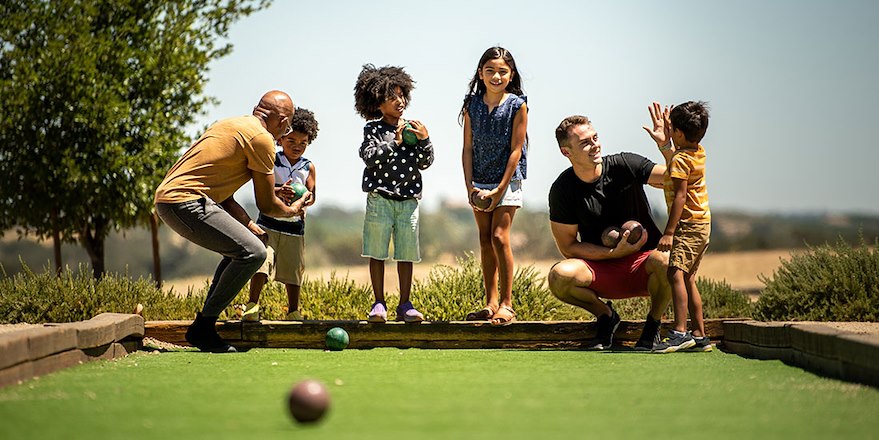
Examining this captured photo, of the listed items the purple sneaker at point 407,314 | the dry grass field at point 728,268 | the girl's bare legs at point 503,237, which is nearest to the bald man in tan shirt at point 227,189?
the purple sneaker at point 407,314

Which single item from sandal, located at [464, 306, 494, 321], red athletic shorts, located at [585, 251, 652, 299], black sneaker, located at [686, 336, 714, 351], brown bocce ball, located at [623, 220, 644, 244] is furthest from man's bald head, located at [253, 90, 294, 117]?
black sneaker, located at [686, 336, 714, 351]

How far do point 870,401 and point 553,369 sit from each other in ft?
6.16

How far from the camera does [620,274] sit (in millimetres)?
7371

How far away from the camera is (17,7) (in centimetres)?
1402

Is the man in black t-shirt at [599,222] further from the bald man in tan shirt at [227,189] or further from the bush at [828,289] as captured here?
the bush at [828,289]

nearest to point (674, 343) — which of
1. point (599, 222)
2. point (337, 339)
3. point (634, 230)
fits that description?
point (634, 230)

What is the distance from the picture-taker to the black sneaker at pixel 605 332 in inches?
295

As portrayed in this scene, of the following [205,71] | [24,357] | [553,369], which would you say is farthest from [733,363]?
[205,71]

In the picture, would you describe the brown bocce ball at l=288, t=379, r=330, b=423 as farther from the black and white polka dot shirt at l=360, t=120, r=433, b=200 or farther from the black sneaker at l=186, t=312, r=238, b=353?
the black and white polka dot shirt at l=360, t=120, r=433, b=200

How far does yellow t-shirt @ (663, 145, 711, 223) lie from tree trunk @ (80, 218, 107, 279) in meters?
9.57

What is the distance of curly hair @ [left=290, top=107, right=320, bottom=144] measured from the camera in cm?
832

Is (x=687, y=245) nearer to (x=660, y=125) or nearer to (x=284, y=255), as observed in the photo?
(x=660, y=125)

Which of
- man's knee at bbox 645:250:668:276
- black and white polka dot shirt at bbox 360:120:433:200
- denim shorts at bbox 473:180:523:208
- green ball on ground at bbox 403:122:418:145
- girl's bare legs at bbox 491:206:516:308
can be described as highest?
green ball on ground at bbox 403:122:418:145

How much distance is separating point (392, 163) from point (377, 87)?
626 mm
